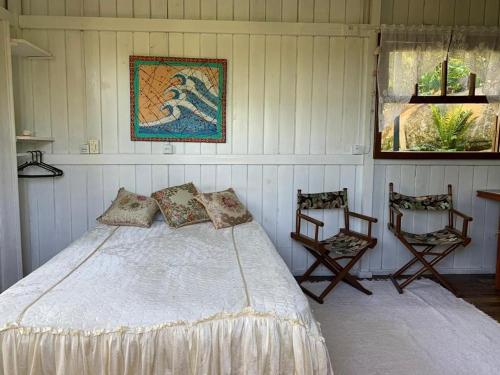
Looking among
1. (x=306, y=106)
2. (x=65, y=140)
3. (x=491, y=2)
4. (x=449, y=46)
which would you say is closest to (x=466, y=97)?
(x=449, y=46)

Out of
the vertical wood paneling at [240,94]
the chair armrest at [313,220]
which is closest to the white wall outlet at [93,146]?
the vertical wood paneling at [240,94]

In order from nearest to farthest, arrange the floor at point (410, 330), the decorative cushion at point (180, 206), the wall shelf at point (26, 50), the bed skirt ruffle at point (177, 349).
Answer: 1. the bed skirt ruffle at point (177, 349)
2. the floor at point (410, 330)
3. the wall shelf at point (26, 50)
4. the decorative cushion at point (180, 206)

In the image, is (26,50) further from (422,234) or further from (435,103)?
(422,234)

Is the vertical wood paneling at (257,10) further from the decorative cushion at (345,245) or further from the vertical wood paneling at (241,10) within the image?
the decorative cushion at (345,245)

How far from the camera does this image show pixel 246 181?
3547 millimetres

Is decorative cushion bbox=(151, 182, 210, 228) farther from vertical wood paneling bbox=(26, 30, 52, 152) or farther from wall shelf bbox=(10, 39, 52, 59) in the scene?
wall shelf bbox=(10, 39, 52, 59)

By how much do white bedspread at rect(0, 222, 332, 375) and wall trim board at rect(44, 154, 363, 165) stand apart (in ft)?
5.54

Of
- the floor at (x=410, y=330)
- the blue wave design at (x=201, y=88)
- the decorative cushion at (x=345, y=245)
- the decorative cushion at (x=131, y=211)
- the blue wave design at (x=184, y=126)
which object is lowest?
the floor at (x=410, y=330)

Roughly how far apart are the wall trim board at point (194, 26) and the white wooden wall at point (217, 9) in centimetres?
8

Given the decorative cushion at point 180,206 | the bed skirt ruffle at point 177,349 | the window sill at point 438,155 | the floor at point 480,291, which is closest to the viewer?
the bed skirt ruffle at point 177,349

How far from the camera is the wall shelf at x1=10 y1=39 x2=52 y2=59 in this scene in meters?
2.86

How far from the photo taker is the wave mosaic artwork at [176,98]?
3344 mm

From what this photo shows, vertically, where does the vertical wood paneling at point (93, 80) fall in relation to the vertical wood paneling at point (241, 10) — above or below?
below

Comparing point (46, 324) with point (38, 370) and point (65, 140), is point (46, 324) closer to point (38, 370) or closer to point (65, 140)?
point (38, 370)
